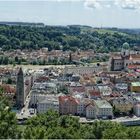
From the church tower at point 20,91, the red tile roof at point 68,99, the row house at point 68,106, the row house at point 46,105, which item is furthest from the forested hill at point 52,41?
the row house at point 68,106

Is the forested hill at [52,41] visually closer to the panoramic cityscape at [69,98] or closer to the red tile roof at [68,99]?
the panoramic cityscape at [69,98]

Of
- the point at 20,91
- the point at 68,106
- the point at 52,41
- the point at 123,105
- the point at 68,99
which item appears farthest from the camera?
the point at 52,41

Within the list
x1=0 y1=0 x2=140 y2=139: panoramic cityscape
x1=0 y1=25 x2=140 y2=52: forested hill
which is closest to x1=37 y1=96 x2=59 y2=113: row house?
x1=0 y1=0 x2=140 y2=139: panoramic cityscape

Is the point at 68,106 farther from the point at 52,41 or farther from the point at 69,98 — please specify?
the point at 52,41

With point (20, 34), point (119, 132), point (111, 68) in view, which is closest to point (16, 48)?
point (20, 34)

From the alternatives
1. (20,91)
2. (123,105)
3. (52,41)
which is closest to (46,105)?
(20,91)

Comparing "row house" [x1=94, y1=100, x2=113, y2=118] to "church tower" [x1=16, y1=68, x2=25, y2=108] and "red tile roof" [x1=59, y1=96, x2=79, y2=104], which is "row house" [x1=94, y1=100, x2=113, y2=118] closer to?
"red tile roof" [x1=59, y1=96, x2=79, y2=104]

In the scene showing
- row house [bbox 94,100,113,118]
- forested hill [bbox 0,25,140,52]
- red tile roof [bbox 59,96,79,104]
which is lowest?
row house [bbox 94,100,113,118]

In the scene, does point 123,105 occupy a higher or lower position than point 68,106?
Answer: higher

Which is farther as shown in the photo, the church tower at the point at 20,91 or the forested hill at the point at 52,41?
the forested hill at the point at 52,41

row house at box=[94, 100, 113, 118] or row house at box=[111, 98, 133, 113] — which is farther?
row house at box=[111, 98, 133, 113]

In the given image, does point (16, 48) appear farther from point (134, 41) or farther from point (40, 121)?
point (40, 121)

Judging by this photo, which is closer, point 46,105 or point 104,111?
point 104,111
